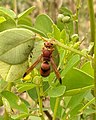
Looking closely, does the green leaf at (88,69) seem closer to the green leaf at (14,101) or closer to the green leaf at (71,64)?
the green leaf at (71,64)

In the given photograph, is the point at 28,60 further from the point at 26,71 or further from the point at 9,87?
the point at 9,87

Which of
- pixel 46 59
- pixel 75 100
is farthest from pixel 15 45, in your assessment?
pixel 75 100

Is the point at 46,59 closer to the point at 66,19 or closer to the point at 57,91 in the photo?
the point at 57,91

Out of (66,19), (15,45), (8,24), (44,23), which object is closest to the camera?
(15,45)

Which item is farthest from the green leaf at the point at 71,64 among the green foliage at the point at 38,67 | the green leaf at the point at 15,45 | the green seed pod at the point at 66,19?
the green seed pod at the point at 66,19

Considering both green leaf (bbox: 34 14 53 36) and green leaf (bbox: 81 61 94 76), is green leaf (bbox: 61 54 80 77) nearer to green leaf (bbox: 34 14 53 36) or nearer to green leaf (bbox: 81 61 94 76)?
green leaf (bbox: 81 61 94 76)

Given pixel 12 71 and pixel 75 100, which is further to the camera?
pixel 75 100

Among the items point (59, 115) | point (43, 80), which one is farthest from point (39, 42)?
point (59, 115)
